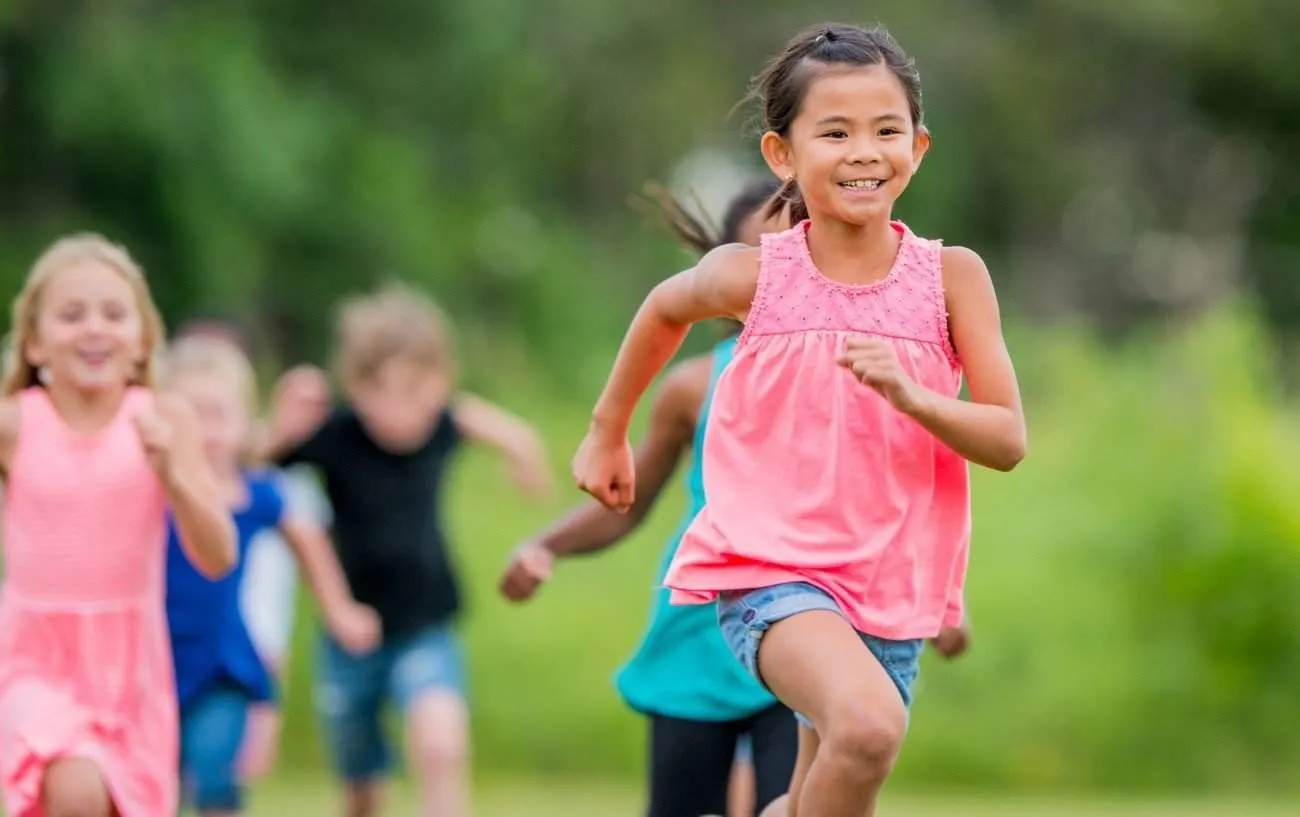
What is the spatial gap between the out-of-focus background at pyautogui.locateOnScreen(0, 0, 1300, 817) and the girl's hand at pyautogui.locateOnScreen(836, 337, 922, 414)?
852mm

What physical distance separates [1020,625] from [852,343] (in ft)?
31.6

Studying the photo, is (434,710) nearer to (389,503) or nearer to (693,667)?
(389,503)

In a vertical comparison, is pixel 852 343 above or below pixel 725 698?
above

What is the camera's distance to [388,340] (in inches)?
332

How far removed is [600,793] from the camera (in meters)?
12.7

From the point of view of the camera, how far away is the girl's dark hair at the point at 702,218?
590 cm

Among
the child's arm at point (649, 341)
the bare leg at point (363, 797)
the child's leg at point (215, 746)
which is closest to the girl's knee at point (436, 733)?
the bare leg at point (363, 797)

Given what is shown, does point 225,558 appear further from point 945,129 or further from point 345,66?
point 945,129

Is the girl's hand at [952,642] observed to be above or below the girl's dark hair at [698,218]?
below

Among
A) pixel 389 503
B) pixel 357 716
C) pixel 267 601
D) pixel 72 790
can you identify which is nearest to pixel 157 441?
pixel 72 790

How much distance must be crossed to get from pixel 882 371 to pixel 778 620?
1.85 ft

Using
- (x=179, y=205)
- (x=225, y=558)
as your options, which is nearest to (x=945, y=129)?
(x=179, y=205)

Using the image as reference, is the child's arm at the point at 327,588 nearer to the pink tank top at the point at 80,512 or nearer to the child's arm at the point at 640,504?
the pink tank top at the point at 80,512

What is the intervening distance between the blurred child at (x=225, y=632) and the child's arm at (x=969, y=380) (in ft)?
9.85
